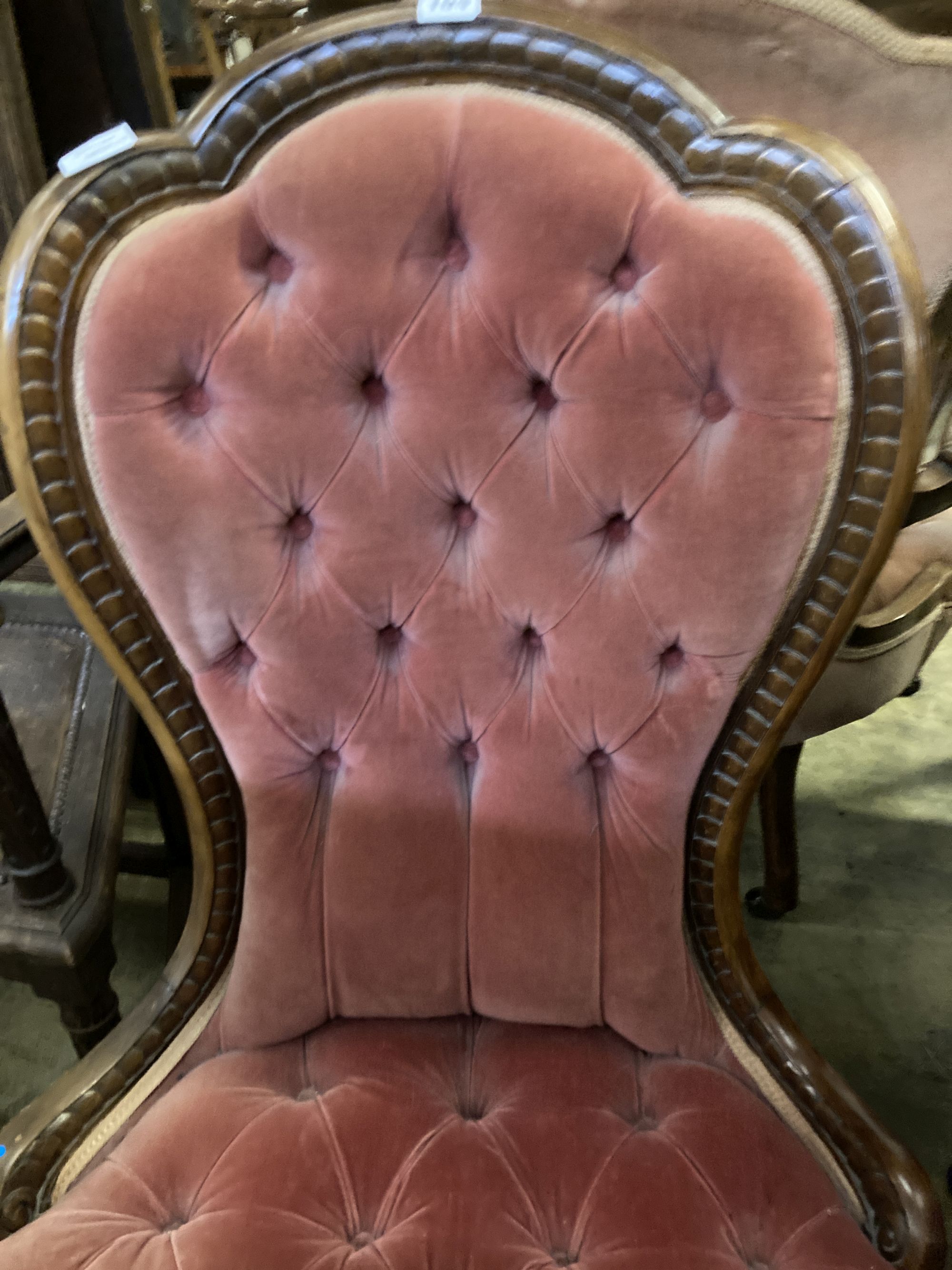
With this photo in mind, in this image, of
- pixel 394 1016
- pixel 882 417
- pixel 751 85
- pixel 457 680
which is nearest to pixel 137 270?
pixel 457 680

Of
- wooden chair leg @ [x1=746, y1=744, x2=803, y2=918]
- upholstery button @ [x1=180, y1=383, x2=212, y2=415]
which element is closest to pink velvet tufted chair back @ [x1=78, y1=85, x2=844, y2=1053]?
upholstery button @ [x1=180, y1=383, x2=212, y2=415]

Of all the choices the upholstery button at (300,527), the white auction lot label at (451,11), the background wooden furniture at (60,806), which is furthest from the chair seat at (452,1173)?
the white auction lot label at (451,11)

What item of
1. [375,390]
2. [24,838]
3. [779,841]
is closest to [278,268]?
[375,390]

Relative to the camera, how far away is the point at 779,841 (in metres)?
1.32

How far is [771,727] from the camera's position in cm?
65

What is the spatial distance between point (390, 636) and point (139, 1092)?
41 centimetres

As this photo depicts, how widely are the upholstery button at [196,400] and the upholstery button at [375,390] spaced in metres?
0.10

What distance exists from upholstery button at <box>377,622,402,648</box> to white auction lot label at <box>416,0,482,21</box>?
39 centimetres

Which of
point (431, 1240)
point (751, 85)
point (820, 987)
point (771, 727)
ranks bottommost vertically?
point (820, 987)

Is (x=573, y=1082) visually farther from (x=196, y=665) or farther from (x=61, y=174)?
(x=61, y=174)

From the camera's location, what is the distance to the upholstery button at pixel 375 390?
61 centimetres

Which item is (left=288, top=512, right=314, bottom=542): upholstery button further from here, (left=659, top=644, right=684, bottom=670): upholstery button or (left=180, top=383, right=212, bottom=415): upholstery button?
(left=659, top=644, right=684, bottom=670): upholstery button

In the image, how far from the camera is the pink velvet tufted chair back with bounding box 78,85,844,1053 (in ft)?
1.81

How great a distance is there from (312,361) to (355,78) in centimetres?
17
